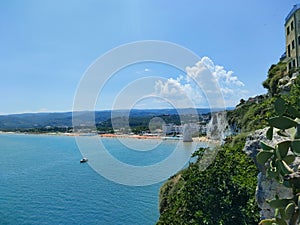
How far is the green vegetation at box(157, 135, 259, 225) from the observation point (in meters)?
5.26

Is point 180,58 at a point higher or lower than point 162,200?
higher

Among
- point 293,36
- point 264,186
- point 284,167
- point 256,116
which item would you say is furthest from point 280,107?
point 293,36

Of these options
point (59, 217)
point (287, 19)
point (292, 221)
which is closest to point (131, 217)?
point (59, 217)

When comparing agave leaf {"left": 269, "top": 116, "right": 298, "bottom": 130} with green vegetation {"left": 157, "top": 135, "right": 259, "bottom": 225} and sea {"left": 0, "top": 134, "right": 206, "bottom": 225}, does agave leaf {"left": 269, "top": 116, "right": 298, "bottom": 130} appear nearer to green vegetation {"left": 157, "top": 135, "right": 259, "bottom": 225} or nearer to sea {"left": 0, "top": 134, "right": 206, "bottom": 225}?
green vegetation {"left": 157, "top": 135, "right": 259, "bottom": 225}

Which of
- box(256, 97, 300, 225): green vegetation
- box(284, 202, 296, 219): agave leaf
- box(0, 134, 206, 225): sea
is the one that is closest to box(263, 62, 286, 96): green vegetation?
box(0, 134, 206, 225): sea

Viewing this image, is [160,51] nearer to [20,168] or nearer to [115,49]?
[115,49]

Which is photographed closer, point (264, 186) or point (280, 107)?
point (280, 107)

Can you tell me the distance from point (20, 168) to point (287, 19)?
88.0ft

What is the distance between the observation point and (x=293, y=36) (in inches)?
579

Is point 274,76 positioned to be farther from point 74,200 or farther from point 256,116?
point 74,200

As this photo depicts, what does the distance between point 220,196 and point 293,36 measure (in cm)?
1172

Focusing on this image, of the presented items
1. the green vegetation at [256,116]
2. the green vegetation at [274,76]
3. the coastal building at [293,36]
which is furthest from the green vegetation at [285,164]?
the green vegetation at [274,76]

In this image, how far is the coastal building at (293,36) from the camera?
14.2 meters

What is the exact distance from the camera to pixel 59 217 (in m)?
15.0
